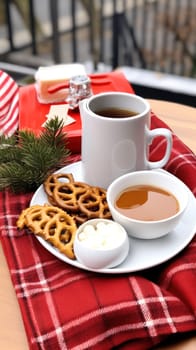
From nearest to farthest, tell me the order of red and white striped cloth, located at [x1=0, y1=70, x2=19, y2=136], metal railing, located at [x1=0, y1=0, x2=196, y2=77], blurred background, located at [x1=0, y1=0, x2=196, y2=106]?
red and white striped cloth, located at [x1=0, y1=70, x2=19, y2=136]
blurred background, located at [x1=0, y1=0, x2=196, y2=106]
metal railing, located at [x1=0, y1=0, x2=196, y2=77]

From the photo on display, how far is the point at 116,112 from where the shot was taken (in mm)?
824

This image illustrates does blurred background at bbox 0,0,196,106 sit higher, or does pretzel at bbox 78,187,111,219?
pretzel at bbox 78,187,111,219

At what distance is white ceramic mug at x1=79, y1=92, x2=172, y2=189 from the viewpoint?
740 millimetres

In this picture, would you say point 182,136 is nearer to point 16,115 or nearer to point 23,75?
point 16,115

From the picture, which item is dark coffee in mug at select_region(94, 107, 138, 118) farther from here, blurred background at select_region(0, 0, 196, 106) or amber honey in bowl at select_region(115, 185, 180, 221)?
blurred background at select_region(0, 0, 196, 106)

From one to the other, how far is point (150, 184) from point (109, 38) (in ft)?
7.10

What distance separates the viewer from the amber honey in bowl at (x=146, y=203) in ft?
2.25

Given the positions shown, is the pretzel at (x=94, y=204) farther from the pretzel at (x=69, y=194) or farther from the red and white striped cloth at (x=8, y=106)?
the red and white striped cloth at (x=8, y=106)

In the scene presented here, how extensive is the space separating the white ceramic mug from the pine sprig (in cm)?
5

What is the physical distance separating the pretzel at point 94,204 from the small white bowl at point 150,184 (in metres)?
0.02

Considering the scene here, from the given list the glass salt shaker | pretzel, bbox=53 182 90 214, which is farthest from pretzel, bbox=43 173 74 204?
the glass salt shaker

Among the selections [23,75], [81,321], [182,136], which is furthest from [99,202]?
[23,75]

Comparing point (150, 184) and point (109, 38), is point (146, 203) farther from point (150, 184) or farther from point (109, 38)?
point (109, 38)

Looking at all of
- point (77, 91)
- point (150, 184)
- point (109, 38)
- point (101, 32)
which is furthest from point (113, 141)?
point (109, 38)
